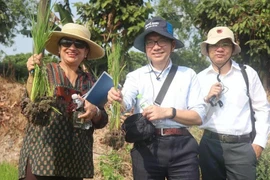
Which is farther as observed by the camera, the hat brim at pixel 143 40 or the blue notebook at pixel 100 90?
the hat brim at pixel 143 40

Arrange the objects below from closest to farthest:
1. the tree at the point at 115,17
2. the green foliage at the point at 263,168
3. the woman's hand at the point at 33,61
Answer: the woman's hand at the point at 33,61 → the green foliage at the point at 263,168 → the tree at the point at 115,17

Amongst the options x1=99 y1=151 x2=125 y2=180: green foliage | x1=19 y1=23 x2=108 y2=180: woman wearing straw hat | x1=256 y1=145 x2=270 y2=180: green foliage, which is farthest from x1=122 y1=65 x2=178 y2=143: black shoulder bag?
x1=99 y1=151 x2=125 y2=180: green foliage

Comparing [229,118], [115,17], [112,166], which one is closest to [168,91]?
[229,118]

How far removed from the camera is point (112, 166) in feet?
18.2

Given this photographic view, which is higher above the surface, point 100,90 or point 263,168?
point 100,90

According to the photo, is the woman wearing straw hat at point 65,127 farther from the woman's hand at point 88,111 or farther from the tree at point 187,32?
the tree at point 187,32

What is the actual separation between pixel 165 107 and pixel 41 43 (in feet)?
3.20

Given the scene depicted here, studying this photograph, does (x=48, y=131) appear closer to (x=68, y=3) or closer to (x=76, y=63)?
(x=76, y=63)

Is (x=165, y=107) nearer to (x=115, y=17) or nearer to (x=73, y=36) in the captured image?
(x=73, y=36)

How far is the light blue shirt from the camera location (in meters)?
2.70

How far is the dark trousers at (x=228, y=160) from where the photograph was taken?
3.14 meters

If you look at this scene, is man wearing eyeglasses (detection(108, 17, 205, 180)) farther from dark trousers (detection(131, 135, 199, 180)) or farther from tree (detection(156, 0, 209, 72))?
tree (detection(156, 0, 209, 72))

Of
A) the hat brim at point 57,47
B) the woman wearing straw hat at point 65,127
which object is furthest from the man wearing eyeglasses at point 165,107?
the hat brim at point 57,47

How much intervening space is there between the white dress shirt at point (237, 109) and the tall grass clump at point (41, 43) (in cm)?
139
